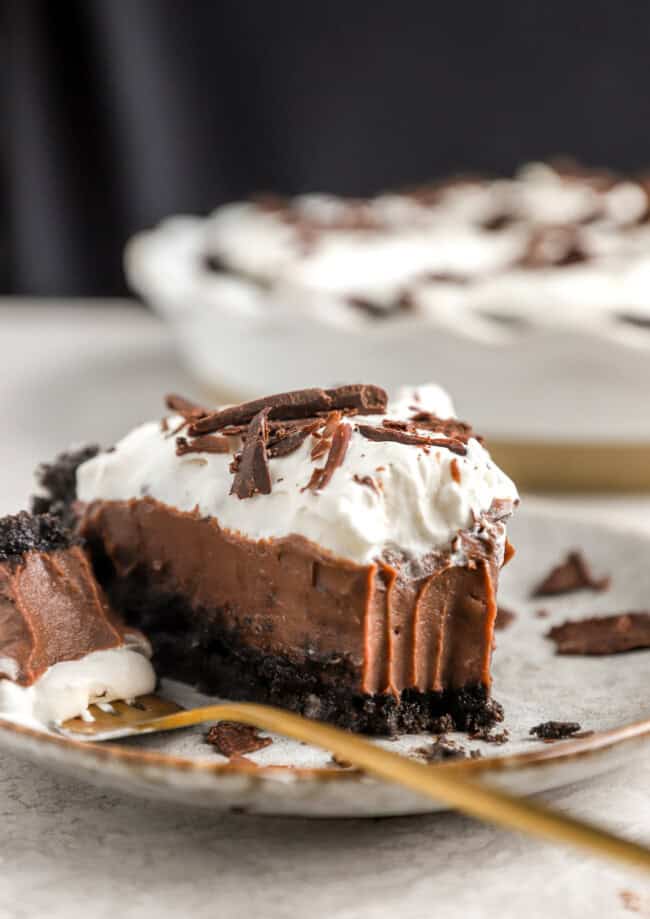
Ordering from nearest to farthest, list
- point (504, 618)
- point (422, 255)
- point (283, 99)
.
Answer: point (504, 618) < point (422, 255) < point (283, 99)

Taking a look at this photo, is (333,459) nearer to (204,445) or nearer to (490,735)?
(204,445)

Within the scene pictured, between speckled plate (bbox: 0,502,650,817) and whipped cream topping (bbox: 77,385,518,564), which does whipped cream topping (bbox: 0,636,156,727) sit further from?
whipped cream topping (bbox: 77,385,518,564)

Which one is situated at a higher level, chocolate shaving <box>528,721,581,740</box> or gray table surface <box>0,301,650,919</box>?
chocolate shaving <box>528,721,581,740</box>

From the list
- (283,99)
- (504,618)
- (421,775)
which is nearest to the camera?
(421,775)

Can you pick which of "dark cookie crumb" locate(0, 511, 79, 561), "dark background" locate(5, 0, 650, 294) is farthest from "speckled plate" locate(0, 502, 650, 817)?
"dark background" locate(5, 0, 650, 294)

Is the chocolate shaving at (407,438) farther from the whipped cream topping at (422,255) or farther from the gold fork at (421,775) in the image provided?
the whipped cream topping at (422,255)

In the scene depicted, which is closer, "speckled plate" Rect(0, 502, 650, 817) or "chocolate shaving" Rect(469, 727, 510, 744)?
"speckled plate" Rect(0, 502, 650, 817)

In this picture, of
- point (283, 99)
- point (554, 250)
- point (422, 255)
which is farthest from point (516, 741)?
point (283, 99)

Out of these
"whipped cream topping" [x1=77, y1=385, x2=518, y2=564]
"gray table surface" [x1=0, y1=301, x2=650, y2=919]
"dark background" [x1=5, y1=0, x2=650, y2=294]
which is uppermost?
"dark background" [x1=5, y1=0, x2=650, y2=294]
